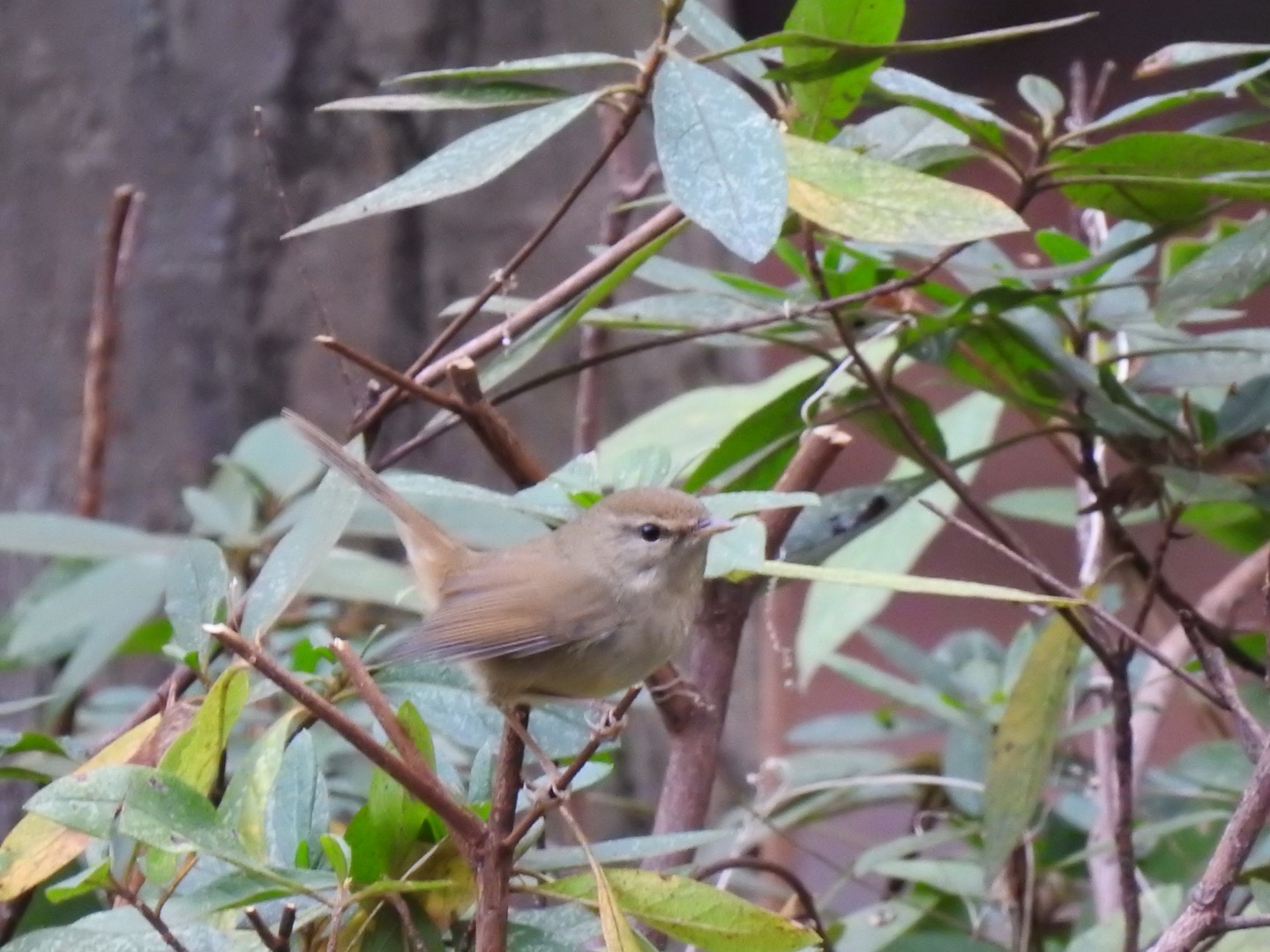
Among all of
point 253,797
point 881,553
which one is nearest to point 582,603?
point 881,553

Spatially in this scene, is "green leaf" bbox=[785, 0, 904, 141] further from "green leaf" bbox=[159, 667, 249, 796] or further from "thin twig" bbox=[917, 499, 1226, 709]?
"green leaf" bbox=[159, 667, 249, 796]

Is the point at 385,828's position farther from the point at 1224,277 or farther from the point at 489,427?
the point at 1224,277

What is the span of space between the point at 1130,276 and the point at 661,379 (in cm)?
149

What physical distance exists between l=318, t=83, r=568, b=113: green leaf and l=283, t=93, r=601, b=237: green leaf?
0.18ft

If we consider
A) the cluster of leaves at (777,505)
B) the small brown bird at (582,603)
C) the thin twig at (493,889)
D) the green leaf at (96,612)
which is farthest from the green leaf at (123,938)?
the green leaf at (96,612)

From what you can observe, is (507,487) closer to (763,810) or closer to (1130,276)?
(763,810)

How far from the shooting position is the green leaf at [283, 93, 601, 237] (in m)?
1.14

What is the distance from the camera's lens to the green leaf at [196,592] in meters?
1.12

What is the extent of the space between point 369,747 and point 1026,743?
81 centimetres

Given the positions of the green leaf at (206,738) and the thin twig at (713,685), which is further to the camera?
the thin twig at (713,685)

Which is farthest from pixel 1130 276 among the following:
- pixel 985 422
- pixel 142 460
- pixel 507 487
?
pixel 142 460

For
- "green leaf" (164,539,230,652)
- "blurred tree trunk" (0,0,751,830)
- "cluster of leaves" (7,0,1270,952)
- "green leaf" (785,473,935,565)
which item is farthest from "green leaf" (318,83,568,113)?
"blurred tree trunk" (0,0,751,830)

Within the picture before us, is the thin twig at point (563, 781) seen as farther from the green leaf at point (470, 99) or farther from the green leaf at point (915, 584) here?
the green leaf at point (470, 99)

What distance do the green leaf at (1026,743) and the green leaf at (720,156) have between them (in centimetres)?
60
